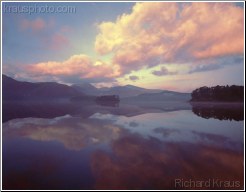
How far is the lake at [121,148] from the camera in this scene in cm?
268

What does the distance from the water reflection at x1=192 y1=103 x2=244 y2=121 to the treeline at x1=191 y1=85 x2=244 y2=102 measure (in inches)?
6.7

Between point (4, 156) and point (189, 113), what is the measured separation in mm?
3934

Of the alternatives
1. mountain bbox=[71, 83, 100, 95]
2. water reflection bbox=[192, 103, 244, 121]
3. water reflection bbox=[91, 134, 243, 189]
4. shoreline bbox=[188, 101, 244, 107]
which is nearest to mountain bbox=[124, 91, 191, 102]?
shoreline bbox=[188, 101, 244, 107]

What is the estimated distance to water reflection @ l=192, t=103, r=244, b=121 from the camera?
3.43 metres

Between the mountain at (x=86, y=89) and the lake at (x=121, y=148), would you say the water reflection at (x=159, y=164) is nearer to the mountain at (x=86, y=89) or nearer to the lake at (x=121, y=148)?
the lake at (x=121, y=148)

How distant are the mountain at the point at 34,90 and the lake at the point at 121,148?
9.9 inches

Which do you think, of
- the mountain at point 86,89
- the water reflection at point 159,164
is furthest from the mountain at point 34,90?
the water reflection at point 159,164

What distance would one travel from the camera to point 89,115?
4.22 meters

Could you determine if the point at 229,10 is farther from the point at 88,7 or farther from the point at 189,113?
the point at 88,7

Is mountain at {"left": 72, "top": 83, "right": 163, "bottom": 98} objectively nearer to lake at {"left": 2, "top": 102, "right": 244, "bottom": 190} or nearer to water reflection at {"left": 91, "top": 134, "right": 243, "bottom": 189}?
lake at {"left": 2, "top": 102, "right": 244, "bottom": 190}

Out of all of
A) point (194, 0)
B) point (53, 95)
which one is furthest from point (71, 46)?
point (194, 0)

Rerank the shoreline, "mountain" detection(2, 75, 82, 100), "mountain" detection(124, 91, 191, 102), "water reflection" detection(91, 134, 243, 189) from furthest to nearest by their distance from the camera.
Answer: "mountain" detection(124, 91, 191, 102) → the shoreline → "mountain" detection(2, 75, 82, 100) → "water reflection" detection(91, 134, 243, 189)

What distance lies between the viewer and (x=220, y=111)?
4.41 metres

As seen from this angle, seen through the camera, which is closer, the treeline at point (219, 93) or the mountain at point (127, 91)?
the treeline at point (219, 93)
